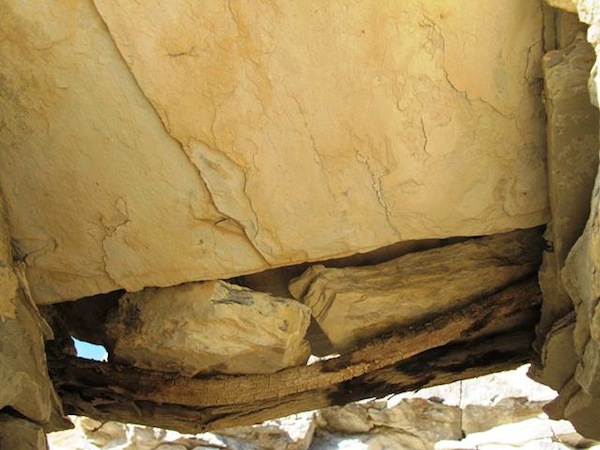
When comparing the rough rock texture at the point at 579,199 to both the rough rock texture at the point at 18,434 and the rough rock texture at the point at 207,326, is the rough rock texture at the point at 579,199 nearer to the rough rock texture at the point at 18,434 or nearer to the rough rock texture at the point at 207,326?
the rough rock texture at the point at 207,326

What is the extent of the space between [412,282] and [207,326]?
0.85m

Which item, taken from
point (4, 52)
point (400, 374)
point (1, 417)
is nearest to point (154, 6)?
point (4, 52)

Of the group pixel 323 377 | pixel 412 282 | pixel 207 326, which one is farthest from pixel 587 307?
pixel 207 326

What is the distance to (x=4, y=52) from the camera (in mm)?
2707

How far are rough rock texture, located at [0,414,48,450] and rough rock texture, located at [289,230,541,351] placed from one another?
3.71 ft

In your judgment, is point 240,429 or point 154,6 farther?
point 240,429

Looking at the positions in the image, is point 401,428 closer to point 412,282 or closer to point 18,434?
point 412,282

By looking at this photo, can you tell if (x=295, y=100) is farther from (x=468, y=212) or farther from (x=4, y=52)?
(x=4, y=52)

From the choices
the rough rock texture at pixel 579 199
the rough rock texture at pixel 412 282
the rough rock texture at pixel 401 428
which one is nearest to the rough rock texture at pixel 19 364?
the rough rock texture at pixel 412 282

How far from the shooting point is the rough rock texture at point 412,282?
130 inches

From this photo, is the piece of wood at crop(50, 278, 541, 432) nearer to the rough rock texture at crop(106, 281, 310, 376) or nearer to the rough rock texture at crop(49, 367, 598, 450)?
the rough rock texture at crop(106, 281, 310, 376)

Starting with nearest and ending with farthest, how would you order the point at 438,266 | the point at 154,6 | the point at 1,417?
the point at 154,6, the point at 1,417, the point at 438,266

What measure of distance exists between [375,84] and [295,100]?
0.28 meters

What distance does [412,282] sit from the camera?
3.33m
